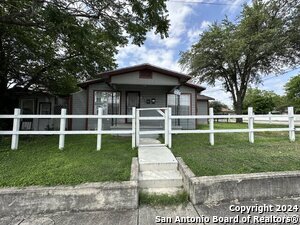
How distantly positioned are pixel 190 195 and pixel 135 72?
7.84 m

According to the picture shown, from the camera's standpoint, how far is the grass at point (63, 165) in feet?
13.7

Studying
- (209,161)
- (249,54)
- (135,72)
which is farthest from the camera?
(249,54)

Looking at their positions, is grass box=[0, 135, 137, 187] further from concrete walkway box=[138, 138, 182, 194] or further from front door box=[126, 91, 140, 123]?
front door box=[126, 91, 140, 123]

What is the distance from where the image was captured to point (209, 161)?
17.0 ft

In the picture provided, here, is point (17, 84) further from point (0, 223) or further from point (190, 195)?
point (190, 195)

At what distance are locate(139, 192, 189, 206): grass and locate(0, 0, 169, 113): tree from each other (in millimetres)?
5576

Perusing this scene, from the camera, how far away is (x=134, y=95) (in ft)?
43.4

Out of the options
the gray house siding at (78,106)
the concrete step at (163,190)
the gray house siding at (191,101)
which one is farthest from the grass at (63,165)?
the gray house siding at (191,101)

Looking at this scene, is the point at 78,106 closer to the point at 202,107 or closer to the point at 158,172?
the point at 158,172

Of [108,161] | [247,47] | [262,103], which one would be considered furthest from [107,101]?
[262,103]

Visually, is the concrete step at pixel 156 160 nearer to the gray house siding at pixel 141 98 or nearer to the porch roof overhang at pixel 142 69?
the porch roof overhang at pixel 142 69

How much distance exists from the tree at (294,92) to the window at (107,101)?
143ft

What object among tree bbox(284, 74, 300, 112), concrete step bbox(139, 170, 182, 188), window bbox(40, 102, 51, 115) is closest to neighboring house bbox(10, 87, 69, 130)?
window bbox(40, 102, 51, 115)

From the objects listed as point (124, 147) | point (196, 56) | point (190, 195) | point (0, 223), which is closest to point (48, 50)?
point (124, 147)
